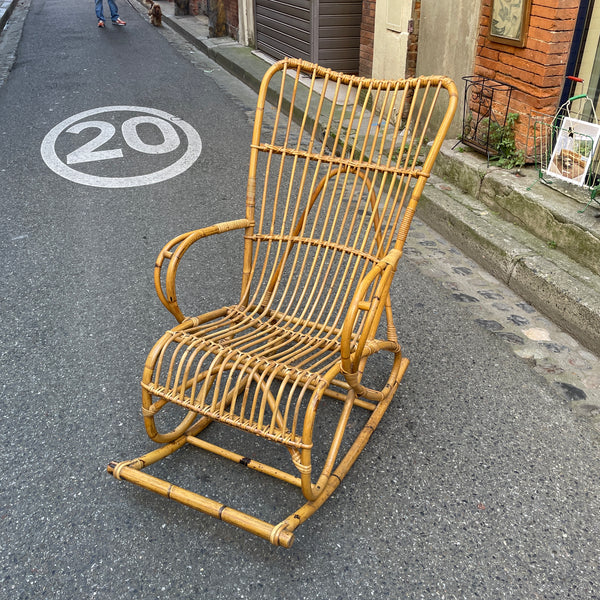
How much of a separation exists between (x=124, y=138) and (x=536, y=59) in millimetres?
3839

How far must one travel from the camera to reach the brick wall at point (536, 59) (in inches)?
142

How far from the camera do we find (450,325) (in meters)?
3.15

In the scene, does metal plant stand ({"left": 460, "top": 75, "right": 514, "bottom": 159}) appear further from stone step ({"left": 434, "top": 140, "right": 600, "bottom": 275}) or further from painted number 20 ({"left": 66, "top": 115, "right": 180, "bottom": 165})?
painted number 20 ({"left": 66, "top": 115, "right": 180, "bottom": 165})

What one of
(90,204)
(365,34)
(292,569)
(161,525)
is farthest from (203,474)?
(365,34)

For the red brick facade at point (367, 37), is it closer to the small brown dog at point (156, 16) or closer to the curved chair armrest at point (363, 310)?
the curved chair armrest at point (363, 310)

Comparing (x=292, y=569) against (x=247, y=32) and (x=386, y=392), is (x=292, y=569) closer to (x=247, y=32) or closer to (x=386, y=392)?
(x=386, y=392)

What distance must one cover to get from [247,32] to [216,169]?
5.14 m

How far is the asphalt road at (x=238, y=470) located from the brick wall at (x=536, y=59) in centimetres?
137

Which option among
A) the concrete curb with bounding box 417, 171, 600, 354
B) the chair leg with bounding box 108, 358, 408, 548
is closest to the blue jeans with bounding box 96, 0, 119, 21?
the concrete curb with bounding box 417, 171, 600, 354

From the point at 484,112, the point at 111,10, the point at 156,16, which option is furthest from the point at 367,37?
the point at 111,10

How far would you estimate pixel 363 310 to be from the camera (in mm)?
2068

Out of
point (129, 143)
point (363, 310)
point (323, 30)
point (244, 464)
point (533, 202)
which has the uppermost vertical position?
point (323, 30)

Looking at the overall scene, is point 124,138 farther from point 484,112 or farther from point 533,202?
point 533,202

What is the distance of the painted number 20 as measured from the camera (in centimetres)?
548
